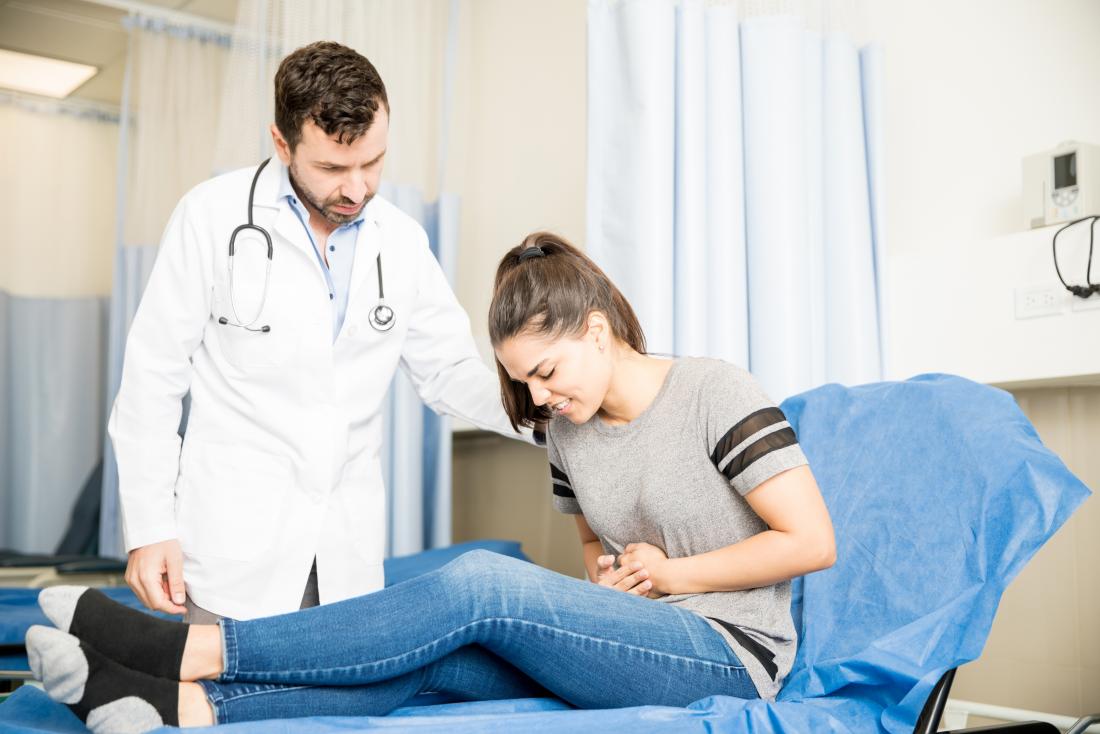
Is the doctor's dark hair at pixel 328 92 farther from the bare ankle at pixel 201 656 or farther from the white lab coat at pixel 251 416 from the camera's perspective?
the bare ankle at pixel 201 656

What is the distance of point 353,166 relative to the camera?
1486 mm

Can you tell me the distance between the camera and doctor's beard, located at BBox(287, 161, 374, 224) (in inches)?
60.1

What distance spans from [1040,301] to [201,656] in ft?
4.86

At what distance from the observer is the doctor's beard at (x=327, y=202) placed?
5.00 feet

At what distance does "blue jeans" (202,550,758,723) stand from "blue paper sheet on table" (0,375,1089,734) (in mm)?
47

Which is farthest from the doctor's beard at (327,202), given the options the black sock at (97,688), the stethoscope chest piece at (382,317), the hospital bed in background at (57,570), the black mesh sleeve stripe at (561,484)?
the hospital bed in background at (57,570)

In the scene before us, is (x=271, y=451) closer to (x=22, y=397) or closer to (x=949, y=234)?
(x=949, y=234)

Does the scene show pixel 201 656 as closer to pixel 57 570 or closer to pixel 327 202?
pixel 327 202

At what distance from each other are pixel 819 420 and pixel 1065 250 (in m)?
0.58

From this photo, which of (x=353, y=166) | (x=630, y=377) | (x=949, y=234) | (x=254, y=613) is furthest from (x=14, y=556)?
(x=949, y=234)

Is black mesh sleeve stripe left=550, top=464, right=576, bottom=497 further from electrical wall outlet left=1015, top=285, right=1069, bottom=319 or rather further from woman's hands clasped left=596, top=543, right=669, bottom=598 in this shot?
electrical wall outlet left=1015, top=285, right=1069, bottom=319

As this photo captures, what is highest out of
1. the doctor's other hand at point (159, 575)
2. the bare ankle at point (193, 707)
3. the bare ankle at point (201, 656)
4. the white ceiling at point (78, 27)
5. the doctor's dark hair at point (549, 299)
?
the white ceiling at point (78, 27)

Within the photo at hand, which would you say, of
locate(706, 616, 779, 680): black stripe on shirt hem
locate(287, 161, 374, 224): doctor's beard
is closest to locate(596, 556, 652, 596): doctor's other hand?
locate(706, 616, 779, 680): black stripe on shirt hem

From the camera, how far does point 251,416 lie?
151 cm
